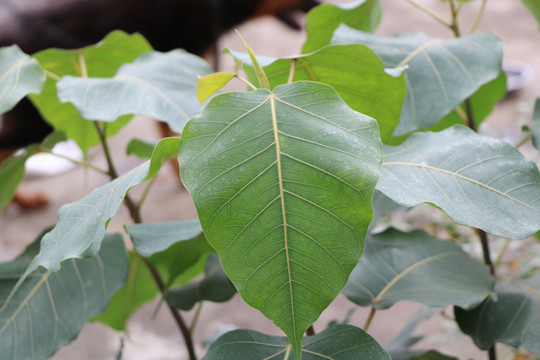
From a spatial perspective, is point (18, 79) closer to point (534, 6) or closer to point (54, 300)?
point (54, 300)

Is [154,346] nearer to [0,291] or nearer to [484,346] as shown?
[0,291]

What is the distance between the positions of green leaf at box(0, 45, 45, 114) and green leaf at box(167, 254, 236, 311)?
33cm

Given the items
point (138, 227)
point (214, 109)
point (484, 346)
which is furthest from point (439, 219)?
point (214, 109)

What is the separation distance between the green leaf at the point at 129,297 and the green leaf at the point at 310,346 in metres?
0.38

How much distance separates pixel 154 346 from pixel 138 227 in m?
1.70

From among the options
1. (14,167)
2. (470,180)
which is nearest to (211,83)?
(470,180)

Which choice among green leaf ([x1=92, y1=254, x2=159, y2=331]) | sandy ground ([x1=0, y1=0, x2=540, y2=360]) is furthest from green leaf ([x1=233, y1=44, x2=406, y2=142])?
sandy ground ([x1=0, y1=0, x2=540, y2=360])

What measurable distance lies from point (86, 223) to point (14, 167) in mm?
369

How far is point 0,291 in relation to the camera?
0.65 meters

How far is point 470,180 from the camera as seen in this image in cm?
51

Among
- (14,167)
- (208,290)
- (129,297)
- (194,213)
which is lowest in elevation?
(194,213)

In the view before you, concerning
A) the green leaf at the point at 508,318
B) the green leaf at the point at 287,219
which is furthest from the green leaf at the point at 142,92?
the green leaf at the point at 508,318

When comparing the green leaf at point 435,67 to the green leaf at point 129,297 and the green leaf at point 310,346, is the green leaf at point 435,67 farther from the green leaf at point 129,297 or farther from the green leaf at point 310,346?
the green leaf at point 129,297

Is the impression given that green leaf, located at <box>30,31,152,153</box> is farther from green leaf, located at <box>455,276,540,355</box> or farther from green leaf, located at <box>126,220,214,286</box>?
green leaf, located at <box>455,276,540,355</box>
